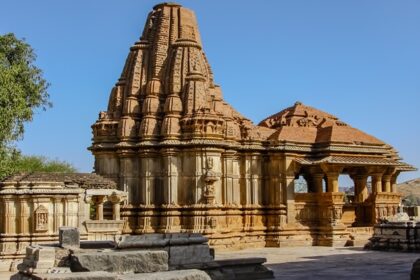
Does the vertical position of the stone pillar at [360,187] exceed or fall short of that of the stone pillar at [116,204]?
it exceeds it

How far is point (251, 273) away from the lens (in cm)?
1455

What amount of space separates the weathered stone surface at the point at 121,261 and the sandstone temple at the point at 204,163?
1168cm

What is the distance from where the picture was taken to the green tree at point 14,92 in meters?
27.4

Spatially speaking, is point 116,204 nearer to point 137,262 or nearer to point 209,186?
point 209,186

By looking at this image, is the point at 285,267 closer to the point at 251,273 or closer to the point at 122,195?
the point at 251,273

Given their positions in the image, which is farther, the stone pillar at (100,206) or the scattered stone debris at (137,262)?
the stone pillar at (100,206)

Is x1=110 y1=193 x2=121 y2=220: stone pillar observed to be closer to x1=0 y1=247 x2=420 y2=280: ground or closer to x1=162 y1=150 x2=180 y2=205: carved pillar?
x1=162 y1=150 x2=180 y2=205: carved pillar

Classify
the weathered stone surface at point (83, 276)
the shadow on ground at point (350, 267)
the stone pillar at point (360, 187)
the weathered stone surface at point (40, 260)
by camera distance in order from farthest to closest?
1. the stone pillar at point (360, 187)
2. the shadow on ground at point (350, 267)
3. the weathered stone surface at point (40, 260)
4. the weathered stone surface at point (83, 276)

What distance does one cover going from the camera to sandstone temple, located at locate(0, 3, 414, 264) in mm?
25625

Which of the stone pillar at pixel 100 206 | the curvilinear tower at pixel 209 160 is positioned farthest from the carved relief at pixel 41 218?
the curvilinear tower at pixel 209 160

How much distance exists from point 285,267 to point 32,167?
32.4m

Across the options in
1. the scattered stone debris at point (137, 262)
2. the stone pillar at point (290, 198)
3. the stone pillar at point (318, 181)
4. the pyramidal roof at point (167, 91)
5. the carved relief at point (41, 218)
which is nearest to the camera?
the scattered stone debris at point (137, 262)

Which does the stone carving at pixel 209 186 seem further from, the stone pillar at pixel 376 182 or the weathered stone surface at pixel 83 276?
the weathered stone surface at pixel 83 276

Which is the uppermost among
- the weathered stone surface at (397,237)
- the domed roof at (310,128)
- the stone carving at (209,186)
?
the domed roof at (310,128)
